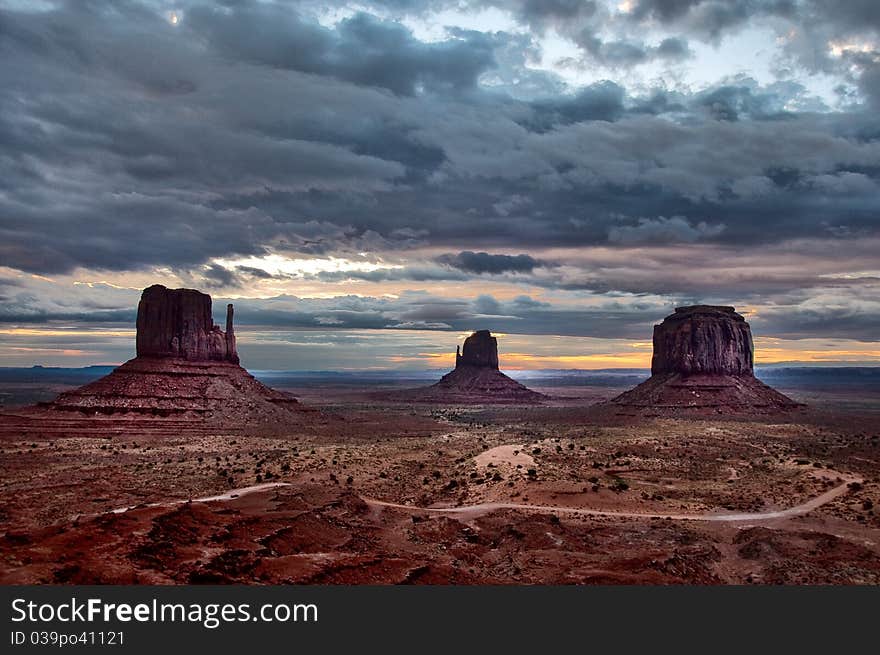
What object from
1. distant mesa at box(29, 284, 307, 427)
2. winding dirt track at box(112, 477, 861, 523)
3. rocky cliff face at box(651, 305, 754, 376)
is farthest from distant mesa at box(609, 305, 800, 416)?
winding dirt track at box(112, 477, 861, 523)

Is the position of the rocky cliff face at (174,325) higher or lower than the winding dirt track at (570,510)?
higher

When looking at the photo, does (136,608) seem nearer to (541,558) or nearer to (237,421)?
(541,558)

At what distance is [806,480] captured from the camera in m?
47.2

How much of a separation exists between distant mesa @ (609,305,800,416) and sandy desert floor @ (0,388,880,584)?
128 feet

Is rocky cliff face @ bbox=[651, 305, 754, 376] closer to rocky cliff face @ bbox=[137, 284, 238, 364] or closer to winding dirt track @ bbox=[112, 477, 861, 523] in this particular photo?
winding dirt track @ bbox=[112, 477, 861, 523]

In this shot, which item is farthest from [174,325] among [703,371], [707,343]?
[707,343]

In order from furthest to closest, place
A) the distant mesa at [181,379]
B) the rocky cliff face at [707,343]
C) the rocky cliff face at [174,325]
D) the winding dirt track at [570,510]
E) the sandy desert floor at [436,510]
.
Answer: the rocky cliff face at [707,343], the rocky cliff face at [174,325], the distant mesa at [181,379], the winding dirt track at [570,510], the sandy desert floor at [436,510]

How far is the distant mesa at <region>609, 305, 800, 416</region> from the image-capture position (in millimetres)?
113188

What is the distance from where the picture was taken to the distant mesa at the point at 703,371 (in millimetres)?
113188

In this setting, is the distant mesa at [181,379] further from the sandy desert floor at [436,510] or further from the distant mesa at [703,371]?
the distant mesa at [703,371]

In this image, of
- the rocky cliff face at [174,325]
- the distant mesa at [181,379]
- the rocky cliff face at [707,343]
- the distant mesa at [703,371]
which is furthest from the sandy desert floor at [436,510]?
the rocky cliff face at [707,343]

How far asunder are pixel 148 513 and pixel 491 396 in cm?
16168

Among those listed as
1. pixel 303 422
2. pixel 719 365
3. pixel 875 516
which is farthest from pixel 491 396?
pixel 875 516

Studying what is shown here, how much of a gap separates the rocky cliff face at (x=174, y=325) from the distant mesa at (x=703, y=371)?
259ft
